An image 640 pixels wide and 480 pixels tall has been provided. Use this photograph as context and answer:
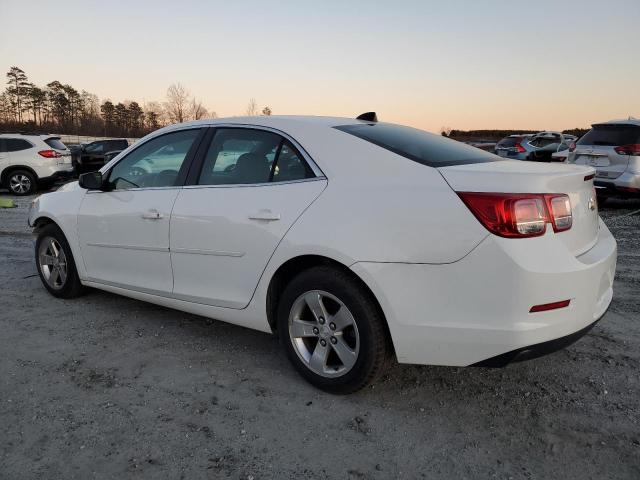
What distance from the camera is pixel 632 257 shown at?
5.84 meters

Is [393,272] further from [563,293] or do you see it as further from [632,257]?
[632,257]

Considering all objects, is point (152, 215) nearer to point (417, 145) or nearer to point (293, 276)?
point (293, 276)

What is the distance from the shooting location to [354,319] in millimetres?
2631

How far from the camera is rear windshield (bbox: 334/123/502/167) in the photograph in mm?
2715

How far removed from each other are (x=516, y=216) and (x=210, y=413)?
1.82 m

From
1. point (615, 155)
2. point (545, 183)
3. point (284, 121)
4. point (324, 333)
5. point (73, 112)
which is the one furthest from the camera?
point (73, 112)

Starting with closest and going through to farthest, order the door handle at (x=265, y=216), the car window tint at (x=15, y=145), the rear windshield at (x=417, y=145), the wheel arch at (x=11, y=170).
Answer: the rear windshield at (x=417, y=145) → the door handle at (x=265, y=216) → the wheel arch at (x=11, y=170) → the car window tint at (x=15, y=145)

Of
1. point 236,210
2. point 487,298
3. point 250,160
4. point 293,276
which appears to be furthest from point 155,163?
point 487,298

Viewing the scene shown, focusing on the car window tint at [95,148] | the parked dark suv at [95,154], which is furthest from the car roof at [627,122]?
the car window tint at [95,148]

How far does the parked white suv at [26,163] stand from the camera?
44.4ft

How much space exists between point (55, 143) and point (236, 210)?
13301 mm

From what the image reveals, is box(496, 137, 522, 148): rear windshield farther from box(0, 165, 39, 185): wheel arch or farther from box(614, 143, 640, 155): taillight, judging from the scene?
box(0, 165, 39, 185): wheel arch

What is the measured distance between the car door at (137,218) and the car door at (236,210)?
159 millimetres

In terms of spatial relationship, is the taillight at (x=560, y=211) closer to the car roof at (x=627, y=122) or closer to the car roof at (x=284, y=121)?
the car roof at (x=284, y=121)
